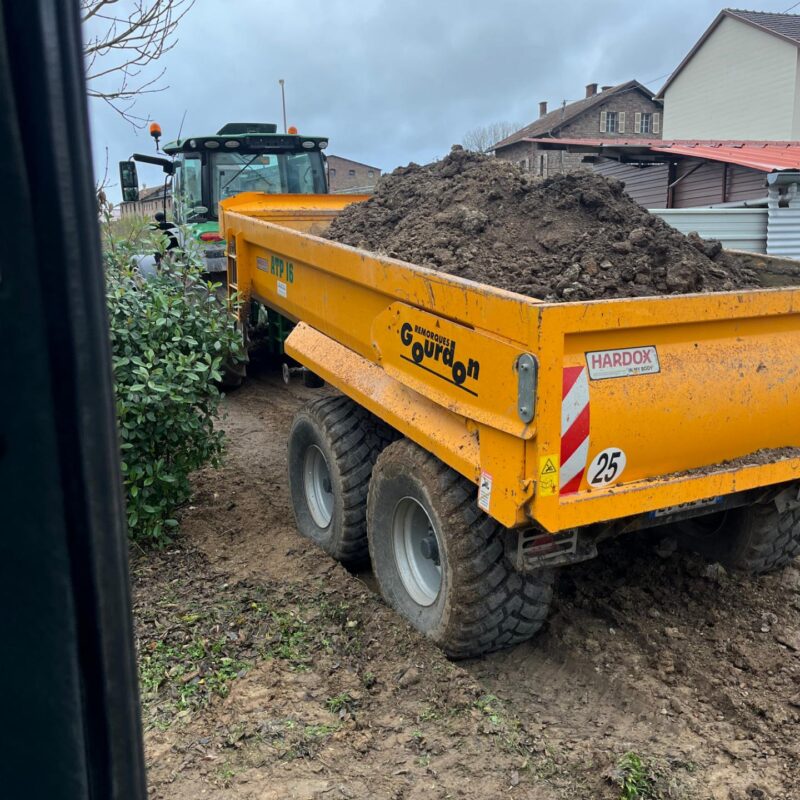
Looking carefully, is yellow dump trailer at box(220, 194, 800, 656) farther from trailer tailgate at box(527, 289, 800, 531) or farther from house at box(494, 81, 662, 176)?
house at box(494, 81, 662, 176)

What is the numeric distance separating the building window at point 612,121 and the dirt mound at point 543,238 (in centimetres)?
4185

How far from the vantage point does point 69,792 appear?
0.81 metres

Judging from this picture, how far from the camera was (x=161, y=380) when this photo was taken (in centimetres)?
436

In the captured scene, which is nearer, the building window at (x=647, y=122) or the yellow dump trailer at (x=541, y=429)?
the yellow dump trailer at (x=541, y=429)

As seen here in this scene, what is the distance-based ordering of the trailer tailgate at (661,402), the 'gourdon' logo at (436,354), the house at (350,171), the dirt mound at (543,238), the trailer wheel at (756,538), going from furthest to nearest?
the house at (350,171), the trailer wheel at (756,538), the dirt mound at (543,238), the 'gourdon' logo at (436,354), the trailer tailgate at (661,402)

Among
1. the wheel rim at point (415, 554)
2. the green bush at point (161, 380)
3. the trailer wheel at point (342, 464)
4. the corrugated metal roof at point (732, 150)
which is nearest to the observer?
the wheel rim at point (415, 554)

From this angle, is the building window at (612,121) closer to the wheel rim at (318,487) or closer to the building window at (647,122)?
the building window at (647,122)

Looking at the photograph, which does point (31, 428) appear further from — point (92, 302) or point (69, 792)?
point (69, 792)

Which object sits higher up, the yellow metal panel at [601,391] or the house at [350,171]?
the house at [350,171]

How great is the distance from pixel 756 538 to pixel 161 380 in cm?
310

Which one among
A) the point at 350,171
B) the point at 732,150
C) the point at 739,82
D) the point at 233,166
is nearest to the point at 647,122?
the point at 739,82

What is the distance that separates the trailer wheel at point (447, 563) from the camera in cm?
313

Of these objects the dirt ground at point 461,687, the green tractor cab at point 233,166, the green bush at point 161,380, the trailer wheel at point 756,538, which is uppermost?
the green tractor cab at point 233,166

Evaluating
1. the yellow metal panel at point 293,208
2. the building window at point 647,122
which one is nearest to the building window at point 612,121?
the building window at point 647,122
